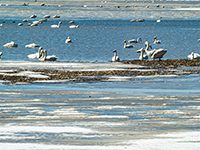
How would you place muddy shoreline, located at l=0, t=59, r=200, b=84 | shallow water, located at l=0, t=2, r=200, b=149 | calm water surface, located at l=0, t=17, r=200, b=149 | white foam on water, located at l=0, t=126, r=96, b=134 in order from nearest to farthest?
shallow water, located at l=0, t=2, r=200, b=149 → calm water surface, located at l=0, t=17, r=200, b=149 → white foam on water, located at l=0, t=126, r=96, b=134 → muddy shoreline, located at l=0, t=59, r=200, b=84

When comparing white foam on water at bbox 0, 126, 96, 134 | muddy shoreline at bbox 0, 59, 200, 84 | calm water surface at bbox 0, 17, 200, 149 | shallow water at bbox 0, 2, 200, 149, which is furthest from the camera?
muddy shoreline at bbox 0, 59, 200, 84

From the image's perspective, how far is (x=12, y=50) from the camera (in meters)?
47.6

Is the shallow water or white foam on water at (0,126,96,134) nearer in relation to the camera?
the shallow water


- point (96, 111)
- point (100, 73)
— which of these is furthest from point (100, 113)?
point (100, 73)

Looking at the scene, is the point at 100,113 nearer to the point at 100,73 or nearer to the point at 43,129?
the point at 43,129

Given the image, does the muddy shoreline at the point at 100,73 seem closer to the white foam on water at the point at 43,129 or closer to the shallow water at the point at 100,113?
the shallow water at the point at 100,113

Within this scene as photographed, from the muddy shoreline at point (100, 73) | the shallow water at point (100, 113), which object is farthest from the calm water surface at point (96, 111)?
the muddy shoreline at point (100, 73)

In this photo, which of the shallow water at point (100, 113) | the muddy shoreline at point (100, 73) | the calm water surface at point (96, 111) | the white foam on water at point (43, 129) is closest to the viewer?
the shallow water at point (100, 113)

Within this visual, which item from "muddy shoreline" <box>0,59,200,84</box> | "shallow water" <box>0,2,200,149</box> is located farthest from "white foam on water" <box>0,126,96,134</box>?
"muddy shoreline" <box>0,59,200,84</box>

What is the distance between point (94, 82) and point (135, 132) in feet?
33.0

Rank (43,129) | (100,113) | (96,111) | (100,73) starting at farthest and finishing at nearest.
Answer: (100,73), (96,111), (100,113), (43,129)

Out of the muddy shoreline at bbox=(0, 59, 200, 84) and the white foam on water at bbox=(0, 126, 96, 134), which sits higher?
the muddy shoreline at bbox=(0, 59, 200, 84)

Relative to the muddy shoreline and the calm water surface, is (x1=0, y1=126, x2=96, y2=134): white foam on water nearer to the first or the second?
the calm water surface

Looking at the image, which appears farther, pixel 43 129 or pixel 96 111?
pixel 96 111
